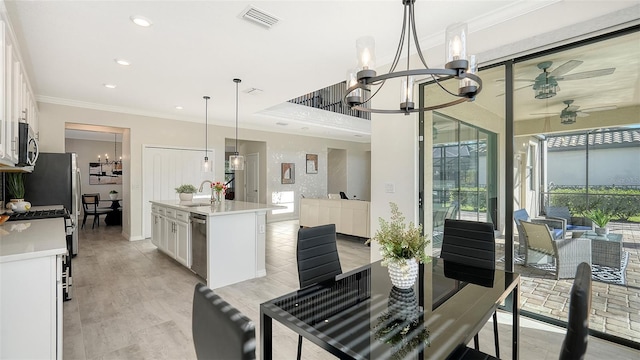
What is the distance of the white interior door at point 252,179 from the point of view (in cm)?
860

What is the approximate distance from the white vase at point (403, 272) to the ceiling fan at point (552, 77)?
7.06 ft

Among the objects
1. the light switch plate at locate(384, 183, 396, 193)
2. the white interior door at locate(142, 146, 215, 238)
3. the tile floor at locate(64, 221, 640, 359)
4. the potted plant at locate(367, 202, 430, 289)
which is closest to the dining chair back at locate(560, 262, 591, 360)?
the potted plant at locate(367, 202, 430, 289)

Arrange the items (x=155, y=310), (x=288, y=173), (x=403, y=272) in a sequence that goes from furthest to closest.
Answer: (x=288, y=173) < (x=155, y=310) < (x=403, y=272)

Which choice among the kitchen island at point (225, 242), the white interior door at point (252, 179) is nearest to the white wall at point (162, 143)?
the white interior door at point (252, 179)

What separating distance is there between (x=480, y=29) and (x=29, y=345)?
3.92 m

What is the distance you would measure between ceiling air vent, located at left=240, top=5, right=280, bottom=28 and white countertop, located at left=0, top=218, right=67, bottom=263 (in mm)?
2141

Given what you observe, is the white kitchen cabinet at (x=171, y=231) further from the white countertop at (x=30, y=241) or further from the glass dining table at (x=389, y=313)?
the glass dining table at (x=389, y=313)

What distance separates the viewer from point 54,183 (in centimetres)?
446

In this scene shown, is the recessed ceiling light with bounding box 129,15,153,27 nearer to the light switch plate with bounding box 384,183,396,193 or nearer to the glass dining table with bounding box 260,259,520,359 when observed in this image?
the glass dining table with bounding box 260,259,520,359

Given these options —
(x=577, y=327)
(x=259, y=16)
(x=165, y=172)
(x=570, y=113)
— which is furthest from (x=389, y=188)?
(x=165, y=172)

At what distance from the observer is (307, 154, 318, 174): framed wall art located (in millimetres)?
9172

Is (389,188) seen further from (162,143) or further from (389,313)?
(162,143)

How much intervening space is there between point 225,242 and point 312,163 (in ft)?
19.5

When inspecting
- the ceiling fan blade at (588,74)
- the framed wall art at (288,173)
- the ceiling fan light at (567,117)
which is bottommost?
the framed wall art at (288,173)
